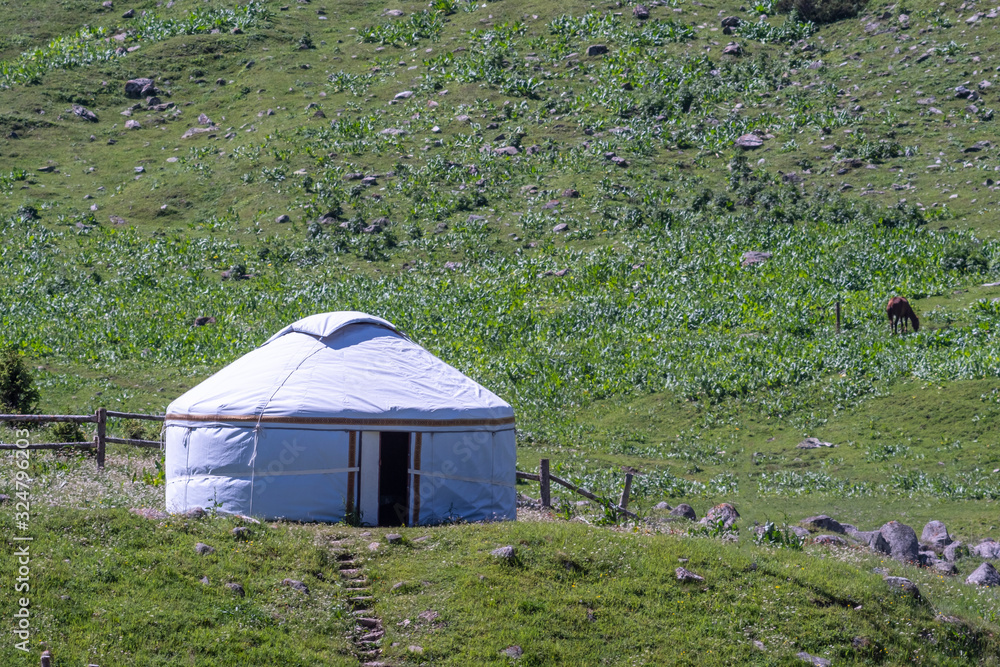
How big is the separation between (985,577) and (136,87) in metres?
47.1

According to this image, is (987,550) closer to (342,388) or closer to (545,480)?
(545,480)

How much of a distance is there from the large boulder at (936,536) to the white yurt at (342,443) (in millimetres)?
7272

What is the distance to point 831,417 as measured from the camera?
82.0 feet

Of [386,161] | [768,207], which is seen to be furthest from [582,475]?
[386,161]

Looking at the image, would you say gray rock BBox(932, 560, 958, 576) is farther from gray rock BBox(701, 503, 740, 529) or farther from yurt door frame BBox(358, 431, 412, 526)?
yurt door frame BBox(358, 431, 412, 526)

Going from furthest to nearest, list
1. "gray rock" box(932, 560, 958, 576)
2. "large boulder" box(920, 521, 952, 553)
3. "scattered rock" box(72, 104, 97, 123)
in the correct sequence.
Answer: "scattered rock" box(72, 104, 97, 123) < "large boulder" box(920, 521, 952, 553) < "gray rock" box(932, 560, 958, 576)

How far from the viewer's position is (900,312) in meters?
27.8

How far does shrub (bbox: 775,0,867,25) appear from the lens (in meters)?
49.1

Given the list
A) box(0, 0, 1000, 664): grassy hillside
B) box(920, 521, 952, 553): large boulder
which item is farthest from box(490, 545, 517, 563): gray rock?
box(920, 521, 952, 553): large boulder

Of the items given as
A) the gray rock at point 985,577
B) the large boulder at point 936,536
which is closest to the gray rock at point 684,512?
the large boulder at point 936,536

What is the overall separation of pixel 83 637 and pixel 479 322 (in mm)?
23738

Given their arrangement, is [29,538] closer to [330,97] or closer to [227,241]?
[227,241]

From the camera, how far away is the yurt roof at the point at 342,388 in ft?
47.9

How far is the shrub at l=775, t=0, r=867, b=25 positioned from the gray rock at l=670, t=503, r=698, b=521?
37683 millimetres
